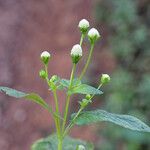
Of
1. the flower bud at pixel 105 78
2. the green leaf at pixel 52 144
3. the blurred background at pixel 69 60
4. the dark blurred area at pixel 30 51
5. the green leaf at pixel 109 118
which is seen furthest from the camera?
the dark blurred area at pixel 30 51

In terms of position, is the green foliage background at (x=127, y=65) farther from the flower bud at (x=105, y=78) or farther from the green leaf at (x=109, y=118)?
the green leaf at (x=109, y=118)

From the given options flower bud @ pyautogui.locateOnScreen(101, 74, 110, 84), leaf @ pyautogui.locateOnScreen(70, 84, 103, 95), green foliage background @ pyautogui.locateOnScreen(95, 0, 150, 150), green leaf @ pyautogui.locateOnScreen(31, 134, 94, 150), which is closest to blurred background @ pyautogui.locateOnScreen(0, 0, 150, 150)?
green foliage background @ pyautogui.locateOnScreen(95, 0, 150, 150)

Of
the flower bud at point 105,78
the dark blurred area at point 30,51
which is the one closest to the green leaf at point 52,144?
the flower bud at point 105,78

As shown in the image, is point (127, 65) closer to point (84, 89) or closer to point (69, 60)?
point (69, 60)

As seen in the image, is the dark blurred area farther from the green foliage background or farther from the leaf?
the leaf

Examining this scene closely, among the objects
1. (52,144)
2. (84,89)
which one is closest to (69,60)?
(52,144)

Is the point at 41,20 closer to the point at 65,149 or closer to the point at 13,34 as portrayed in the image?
the point at 13,34

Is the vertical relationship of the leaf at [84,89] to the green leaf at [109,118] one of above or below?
above
